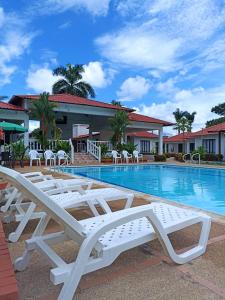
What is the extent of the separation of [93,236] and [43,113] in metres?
17.4

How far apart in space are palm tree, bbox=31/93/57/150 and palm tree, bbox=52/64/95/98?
1753 centimetres

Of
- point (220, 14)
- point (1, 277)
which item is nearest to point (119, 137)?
point (220, 14)

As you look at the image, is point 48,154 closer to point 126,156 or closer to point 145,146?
point 126,156

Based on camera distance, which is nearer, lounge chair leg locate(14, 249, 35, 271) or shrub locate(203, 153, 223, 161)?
lounge chair leg locate(14, 249, 35, 271)

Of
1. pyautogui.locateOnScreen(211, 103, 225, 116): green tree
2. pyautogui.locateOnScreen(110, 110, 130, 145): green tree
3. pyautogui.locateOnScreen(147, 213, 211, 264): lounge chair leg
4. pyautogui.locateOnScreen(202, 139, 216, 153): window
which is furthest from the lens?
pyautogui.locateOnScreen(211, 103, 225, 116): green tree

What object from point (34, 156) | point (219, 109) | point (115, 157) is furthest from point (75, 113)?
point (219, 109)

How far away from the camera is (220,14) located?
495 inches

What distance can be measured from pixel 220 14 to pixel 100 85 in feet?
84.5

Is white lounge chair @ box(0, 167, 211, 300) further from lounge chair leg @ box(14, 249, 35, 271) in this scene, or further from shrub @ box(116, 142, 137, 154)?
shrub @ box(116, 142, 137, 154)

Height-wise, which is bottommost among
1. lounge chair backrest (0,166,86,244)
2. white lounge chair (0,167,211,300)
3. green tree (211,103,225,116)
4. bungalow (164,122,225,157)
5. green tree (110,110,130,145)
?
white lounge chair (0,167,211,300)

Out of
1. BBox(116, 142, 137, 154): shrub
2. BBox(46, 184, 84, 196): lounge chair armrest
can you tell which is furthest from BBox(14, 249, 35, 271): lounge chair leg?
BBox(116, 142, 137, 154): shrub

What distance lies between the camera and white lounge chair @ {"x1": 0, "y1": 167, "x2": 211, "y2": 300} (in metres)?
2.25

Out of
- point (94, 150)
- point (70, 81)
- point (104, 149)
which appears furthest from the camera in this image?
point (70, 81)

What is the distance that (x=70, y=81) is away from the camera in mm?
36406
